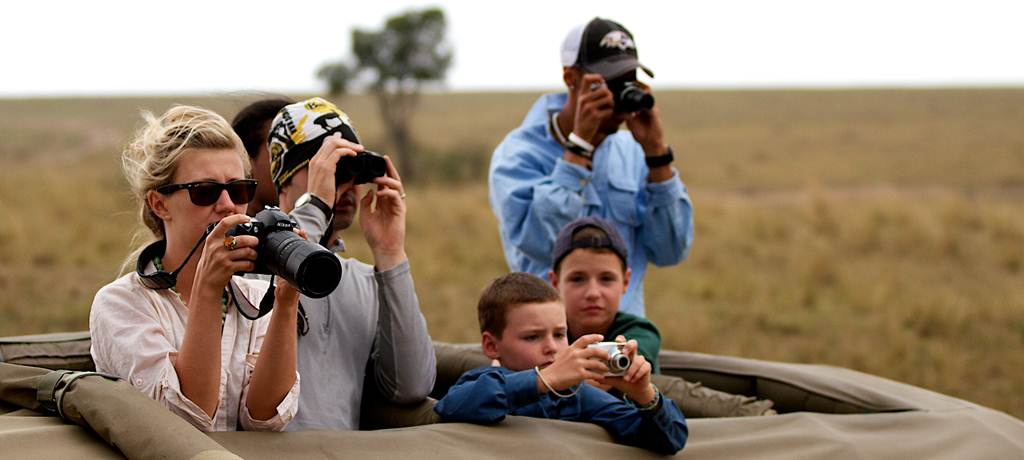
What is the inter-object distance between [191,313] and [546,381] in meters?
0.85

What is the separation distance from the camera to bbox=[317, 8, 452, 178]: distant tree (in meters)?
22.1

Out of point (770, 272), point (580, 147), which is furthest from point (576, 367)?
point (770, 272)

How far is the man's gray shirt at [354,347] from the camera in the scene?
3027 mm

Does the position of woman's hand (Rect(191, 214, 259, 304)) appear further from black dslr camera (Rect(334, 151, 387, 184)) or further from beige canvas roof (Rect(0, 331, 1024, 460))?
black dslr camera (Rect(334, 151, 387, 184))

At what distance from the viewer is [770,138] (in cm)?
3597

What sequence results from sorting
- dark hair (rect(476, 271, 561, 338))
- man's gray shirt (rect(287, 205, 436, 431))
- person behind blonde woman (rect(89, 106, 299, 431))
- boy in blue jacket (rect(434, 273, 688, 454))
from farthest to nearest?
dark hair (rect(476, 271, 561, 338))
man's gray shirt (rect(287, 205, 436, 431))
boy in blue jacket (rect(434, 273, 688, 454))
person behind blonde woman (rect(89, 106, 299, 431))

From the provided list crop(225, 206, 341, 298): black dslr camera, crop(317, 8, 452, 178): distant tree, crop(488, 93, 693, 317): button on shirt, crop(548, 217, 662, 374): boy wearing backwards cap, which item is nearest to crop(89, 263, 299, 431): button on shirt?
crop(225, 206, 341, 298): black dslr camera

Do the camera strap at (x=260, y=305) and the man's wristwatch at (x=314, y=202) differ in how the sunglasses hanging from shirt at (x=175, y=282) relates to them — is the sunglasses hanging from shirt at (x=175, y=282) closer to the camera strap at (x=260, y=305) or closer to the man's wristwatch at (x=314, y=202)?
the camera strap at (x=260, y=305)

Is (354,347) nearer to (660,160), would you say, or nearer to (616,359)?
(616,359)

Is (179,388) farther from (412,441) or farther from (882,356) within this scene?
(882,356)

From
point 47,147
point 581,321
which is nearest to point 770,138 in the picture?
point 47,147

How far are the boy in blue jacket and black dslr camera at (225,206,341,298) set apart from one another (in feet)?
2.02

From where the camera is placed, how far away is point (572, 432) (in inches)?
115

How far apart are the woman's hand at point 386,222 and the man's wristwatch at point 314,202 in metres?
0.10
